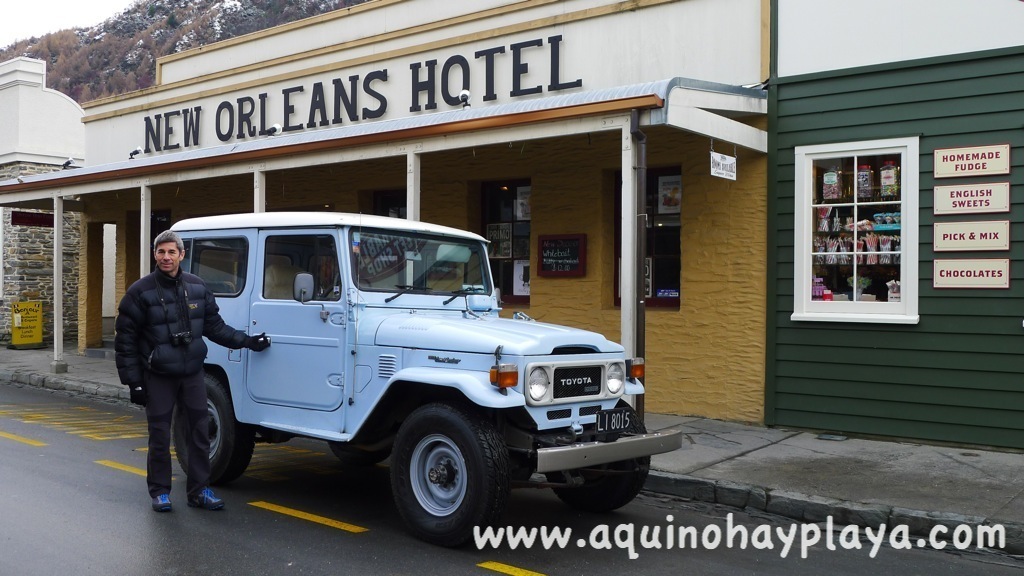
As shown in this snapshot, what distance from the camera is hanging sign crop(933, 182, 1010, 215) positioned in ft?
27.6

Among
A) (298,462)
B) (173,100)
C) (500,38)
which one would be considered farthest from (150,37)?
(298,462)

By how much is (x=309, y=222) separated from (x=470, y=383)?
1.98m

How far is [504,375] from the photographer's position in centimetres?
536

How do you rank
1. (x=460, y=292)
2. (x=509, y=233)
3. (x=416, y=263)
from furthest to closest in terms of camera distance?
(x=509, y=233) < (x=460, y=292) < (x=416, y=263)

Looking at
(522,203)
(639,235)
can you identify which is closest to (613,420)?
(639,235)

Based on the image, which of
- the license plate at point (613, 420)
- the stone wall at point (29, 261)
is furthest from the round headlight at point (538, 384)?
the stone wall at point (29, 261)

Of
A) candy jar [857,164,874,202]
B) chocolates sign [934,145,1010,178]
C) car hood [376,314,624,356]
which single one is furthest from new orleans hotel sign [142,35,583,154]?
car hood [376,314,624,356]

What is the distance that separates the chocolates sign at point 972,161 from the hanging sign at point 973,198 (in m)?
0.12

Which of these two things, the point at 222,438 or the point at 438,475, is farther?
A: the point at 222,438

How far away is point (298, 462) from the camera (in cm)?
830

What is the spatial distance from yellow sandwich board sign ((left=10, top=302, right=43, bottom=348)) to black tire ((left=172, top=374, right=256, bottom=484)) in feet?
46.1

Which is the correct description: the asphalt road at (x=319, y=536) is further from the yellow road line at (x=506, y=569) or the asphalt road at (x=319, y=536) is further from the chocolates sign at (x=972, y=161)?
the chocolates sign at (x=972, y=161)

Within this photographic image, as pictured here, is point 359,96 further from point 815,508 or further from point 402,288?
point 815,508

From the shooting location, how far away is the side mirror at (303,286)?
6234mm
